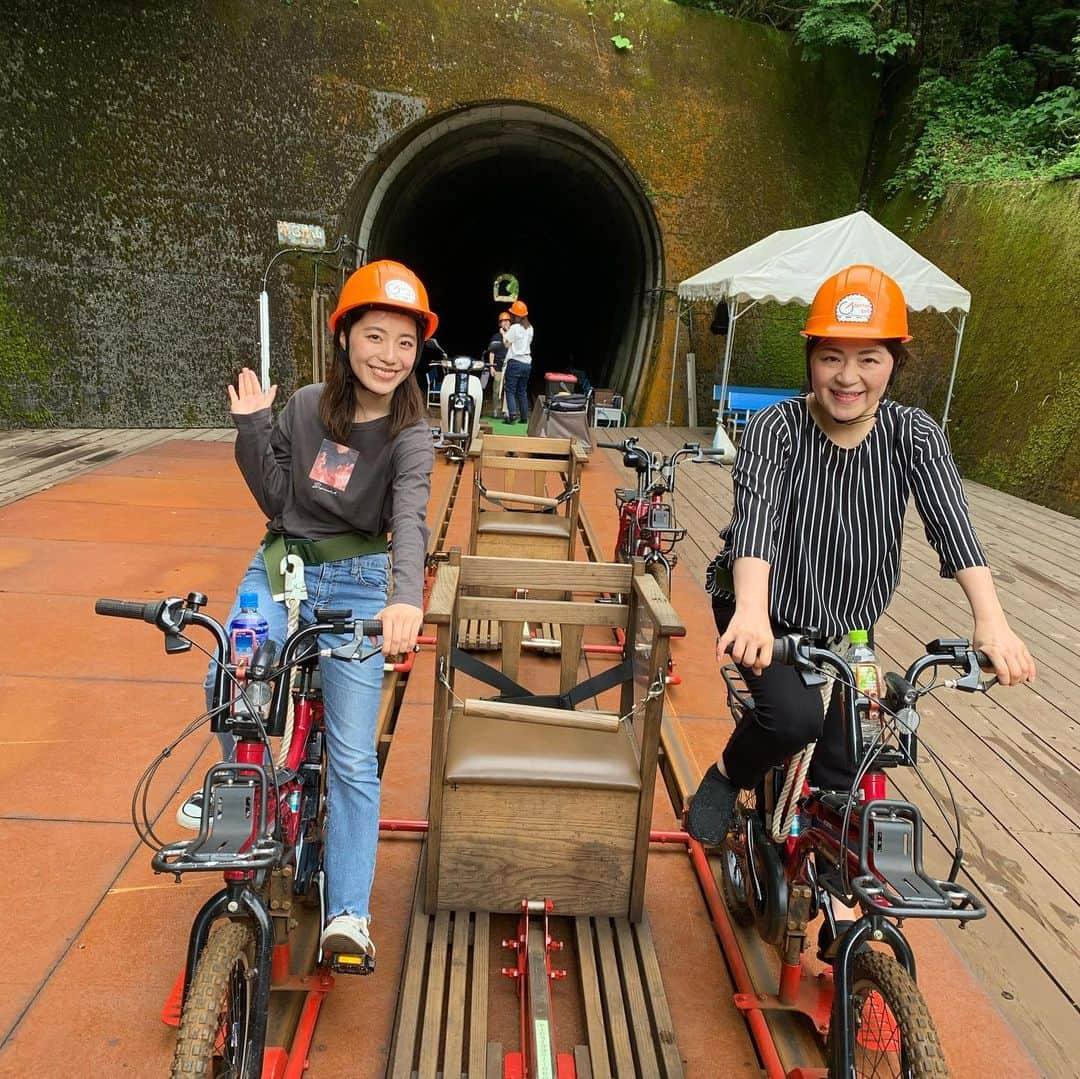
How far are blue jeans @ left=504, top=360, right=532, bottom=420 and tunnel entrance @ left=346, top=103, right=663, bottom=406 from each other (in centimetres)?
166

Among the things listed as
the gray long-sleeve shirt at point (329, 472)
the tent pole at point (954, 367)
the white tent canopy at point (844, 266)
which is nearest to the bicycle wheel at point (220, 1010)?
the gray long-sleeve shirt at point (329, 472)

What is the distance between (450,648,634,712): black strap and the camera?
2.52 meters

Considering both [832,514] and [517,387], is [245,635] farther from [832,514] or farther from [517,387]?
[517,387]

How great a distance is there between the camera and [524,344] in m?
12.8

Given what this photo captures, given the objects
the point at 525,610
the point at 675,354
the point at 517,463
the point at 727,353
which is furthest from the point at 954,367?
the point at 525,610

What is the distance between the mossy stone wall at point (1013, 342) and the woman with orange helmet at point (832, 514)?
23.7 ft

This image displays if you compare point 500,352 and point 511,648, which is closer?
point 511,648

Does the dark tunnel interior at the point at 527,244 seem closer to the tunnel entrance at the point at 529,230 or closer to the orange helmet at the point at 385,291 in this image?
the tunnel entrance at the point at 529,230

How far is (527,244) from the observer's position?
74.3ft

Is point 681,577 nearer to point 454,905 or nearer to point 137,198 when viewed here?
point 454,905

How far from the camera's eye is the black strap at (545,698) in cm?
252

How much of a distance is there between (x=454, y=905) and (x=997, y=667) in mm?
1527

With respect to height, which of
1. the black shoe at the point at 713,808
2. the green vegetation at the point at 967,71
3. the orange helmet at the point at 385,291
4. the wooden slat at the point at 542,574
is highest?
the green vegetation at the point at 967,71

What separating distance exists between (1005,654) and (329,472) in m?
1.66
